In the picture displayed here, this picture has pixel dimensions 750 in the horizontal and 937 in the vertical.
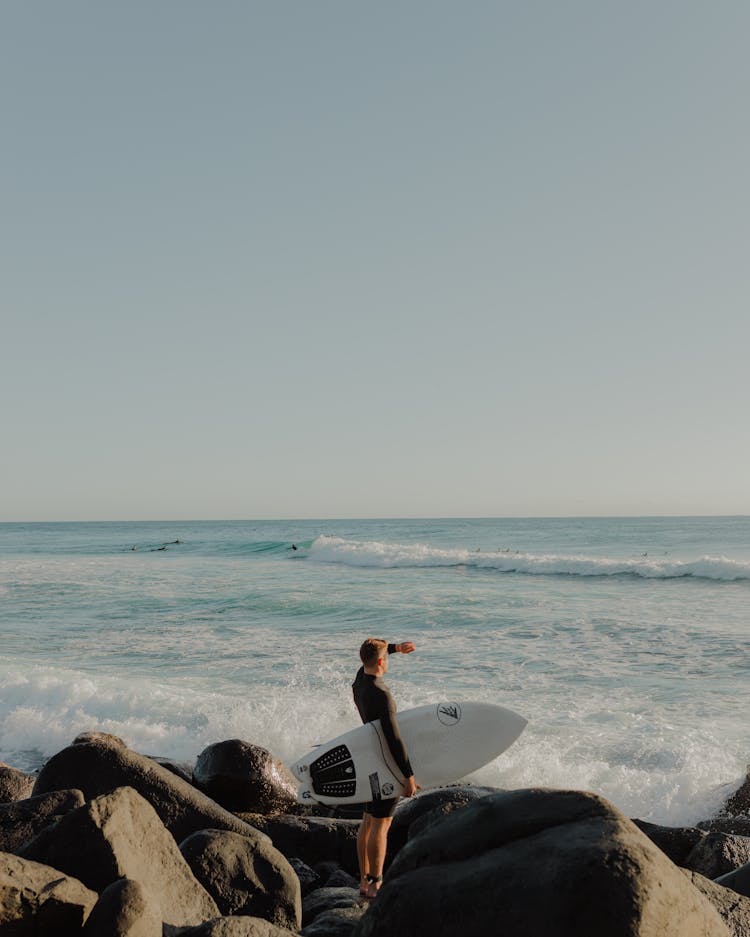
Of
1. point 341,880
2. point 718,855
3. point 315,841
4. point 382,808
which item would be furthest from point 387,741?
point 718,855

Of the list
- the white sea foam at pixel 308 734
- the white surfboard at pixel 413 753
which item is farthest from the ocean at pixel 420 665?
the white surfboard at pixel 413 753

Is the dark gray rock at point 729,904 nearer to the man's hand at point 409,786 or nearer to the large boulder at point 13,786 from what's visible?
the man's hand at point 409,786

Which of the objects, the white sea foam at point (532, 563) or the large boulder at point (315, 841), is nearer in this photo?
the large boulder at point (315, 841)

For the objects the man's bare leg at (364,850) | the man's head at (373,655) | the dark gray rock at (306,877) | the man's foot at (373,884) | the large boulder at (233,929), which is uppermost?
the man's head at (373,655)

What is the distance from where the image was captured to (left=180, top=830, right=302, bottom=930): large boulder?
4.91m

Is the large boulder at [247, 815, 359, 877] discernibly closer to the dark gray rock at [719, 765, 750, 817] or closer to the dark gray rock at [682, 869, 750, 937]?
the dark gray rock at [682, 869, 750, 937]

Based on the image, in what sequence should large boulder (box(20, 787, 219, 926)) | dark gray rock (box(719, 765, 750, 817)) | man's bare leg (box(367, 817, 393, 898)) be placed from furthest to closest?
dark gray rock (box(719, 765, 750, 817))
man's bare leg (box(367, 817, 393, 898))
large boulder (box(20, 787, 219, 926))

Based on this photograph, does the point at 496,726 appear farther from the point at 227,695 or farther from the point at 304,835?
the point at 227,695

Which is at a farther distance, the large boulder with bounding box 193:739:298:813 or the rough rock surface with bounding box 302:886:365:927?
the large boulder with bounding box 193:739:298:813

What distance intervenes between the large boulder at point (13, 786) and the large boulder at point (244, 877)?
11.0 ft

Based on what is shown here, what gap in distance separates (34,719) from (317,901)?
7.58 m

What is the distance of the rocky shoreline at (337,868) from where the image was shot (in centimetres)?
284

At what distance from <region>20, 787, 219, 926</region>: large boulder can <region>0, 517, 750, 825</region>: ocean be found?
18.0 ft

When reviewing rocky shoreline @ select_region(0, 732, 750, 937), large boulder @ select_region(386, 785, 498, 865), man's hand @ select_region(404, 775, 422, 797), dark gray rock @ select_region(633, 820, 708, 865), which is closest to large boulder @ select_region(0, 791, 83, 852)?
rocky shoreline @ select_region(0, 732, 750, 937)
